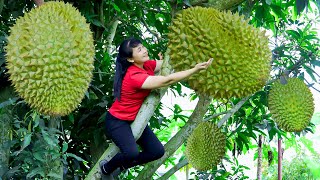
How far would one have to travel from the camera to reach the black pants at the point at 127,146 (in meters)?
1.82

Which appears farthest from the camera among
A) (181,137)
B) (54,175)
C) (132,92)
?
(181,137)

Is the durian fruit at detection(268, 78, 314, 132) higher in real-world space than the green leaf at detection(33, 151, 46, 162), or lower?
higher

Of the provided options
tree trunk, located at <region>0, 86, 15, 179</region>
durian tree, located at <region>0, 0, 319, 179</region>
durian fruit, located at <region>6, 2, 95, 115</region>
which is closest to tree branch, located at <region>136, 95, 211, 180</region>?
durian tree, located at <region>0, 0, 319, 179</region>

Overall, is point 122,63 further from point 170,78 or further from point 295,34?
point 295,34

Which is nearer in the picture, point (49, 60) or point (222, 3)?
Result: point (49, 60)

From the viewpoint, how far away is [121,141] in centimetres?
179

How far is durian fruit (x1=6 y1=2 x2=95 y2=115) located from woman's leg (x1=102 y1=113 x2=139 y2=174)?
0.40 meters

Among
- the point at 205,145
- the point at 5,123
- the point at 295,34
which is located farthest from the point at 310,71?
the point at 5,123

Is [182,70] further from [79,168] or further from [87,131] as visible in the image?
[79,168]

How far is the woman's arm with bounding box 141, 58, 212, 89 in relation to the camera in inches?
55.5

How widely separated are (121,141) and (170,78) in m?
0.38

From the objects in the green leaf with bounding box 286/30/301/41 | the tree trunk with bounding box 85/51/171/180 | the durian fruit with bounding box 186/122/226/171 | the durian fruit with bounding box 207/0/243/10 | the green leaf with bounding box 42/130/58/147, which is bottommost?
the durian fruit with bounding box 186/122/226/171

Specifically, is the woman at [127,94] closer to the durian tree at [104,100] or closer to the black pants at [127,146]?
the black pants at [127,146]

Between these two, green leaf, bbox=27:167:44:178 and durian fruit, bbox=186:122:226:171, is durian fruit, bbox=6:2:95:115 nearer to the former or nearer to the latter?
green leaf, bbox=27:167:44:178
